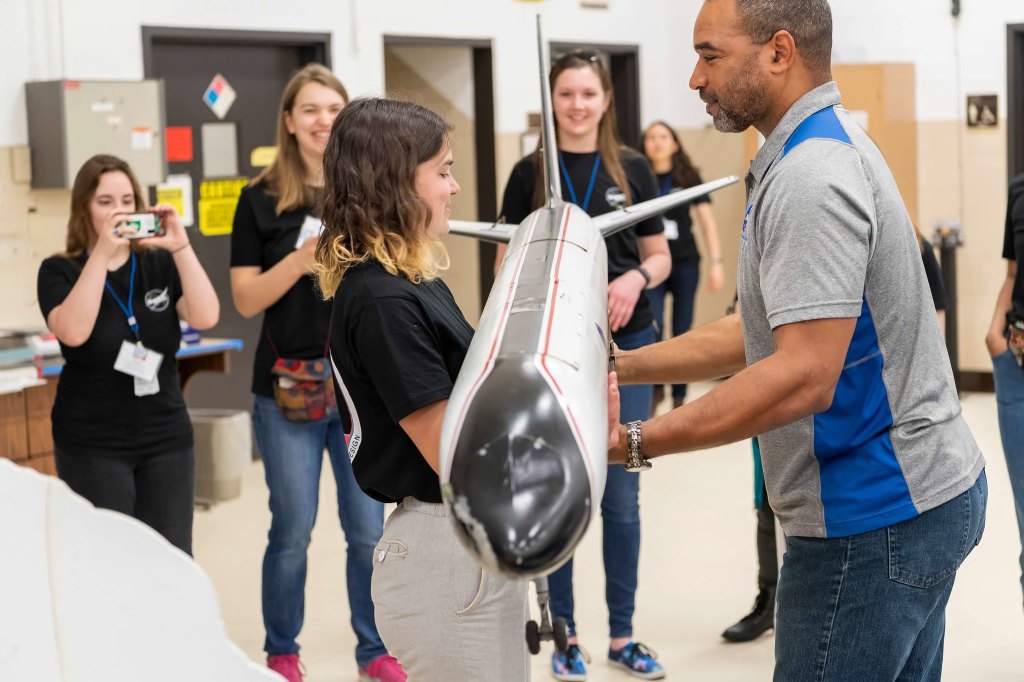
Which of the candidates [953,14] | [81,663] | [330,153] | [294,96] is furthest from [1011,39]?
[81,663]

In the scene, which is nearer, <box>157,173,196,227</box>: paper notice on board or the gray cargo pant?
the gray cargo pant

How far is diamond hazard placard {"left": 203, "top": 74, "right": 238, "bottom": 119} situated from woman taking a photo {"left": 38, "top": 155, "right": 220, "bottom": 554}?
118 inches

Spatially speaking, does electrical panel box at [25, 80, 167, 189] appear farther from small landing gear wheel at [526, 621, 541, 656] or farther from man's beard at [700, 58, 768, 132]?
man's beard at [700, 58, 768, 132]

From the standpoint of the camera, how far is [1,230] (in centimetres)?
551

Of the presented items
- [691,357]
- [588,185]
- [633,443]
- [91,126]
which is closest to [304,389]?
[588,185]

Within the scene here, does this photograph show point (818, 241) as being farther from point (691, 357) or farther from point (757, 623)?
point (757, 623)

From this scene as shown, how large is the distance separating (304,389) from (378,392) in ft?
4.71

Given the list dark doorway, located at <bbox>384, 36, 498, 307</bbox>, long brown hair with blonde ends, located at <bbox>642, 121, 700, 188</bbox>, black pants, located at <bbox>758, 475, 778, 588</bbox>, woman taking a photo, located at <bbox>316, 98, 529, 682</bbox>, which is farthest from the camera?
dark doorway, located at <bbox>384, 36, 498, 307</bbox>

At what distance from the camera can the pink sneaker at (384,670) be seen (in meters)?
3.56

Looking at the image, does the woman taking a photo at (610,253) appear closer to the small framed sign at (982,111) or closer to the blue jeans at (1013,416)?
the blue jeans at (1013,416)

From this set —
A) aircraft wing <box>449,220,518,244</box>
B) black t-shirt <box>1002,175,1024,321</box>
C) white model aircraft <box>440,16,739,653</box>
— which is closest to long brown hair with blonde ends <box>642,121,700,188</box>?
black t-shirt <box>1002,175,1024,321</box>

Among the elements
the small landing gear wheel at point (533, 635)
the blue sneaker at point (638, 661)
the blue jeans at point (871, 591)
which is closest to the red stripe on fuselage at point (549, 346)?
the blue jeans at point (871, 591)

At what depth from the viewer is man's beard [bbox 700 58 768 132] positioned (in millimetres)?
1947

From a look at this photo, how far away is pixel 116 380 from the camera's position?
3355mm
